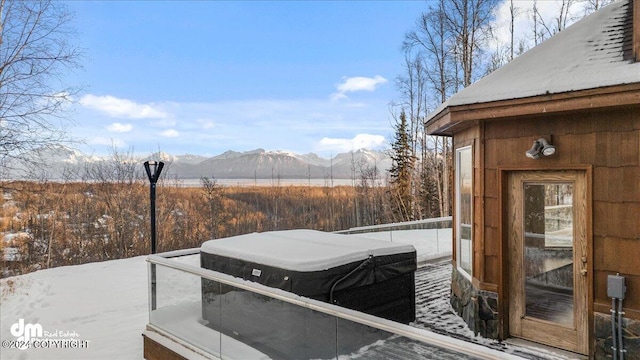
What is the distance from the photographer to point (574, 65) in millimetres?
3584

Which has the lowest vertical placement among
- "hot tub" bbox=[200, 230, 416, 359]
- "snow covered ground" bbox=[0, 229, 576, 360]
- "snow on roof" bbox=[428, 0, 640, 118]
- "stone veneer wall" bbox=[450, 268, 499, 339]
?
"snow covered ground" bbox=[0, 229, 576, 360]

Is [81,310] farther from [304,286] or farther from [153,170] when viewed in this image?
[304,286]

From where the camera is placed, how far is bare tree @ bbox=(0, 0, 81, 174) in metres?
10.3

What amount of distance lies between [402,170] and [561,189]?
18887 mm

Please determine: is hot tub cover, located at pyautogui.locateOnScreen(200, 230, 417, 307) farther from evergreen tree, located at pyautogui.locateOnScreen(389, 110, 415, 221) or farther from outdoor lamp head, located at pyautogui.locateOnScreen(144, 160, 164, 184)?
evergreen tree, located at pyautogui.locateOnScreen(389, 110, 415, 221)

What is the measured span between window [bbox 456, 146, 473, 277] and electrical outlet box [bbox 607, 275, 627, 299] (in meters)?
1.44

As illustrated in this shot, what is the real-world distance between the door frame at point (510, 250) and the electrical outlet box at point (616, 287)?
16cm


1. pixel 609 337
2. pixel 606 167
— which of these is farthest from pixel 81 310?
pixel 606 167

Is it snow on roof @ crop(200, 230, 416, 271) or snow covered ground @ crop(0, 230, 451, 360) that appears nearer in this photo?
snow on roof @ crop(200, 230, 416, 271)

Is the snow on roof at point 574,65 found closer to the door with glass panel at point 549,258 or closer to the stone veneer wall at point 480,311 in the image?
the door with glass panel at point 549,258

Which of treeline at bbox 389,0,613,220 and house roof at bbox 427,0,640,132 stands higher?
→ treeline at bbox 389,0,613,220

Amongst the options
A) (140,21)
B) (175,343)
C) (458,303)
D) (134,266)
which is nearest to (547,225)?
(458,303)

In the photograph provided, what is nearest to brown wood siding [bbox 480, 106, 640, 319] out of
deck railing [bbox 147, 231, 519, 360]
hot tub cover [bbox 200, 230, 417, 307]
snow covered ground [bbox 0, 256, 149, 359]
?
hot tub cover [bbox 200, 230, 417, 307]

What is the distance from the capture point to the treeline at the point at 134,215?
601 inches
